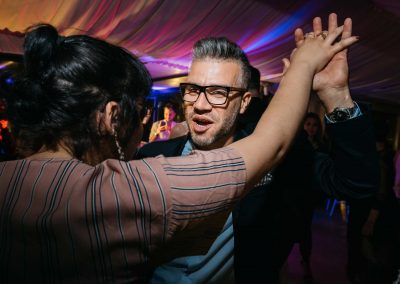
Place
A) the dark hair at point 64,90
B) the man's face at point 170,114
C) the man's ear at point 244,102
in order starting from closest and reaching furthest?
the dark hair at point 64,90 → the man's ear at point 244,102 → the man's face at point 170,114

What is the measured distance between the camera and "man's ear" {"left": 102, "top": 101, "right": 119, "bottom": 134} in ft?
3.00

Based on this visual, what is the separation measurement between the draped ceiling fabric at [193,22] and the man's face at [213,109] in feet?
9.32

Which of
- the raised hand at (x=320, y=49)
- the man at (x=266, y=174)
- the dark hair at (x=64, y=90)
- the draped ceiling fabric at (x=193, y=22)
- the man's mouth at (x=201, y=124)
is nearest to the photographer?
the dark hair at (x=64, y=90)

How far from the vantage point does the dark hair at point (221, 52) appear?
1.92m

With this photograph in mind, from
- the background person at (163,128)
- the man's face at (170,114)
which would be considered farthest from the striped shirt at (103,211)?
the man's face at (170,114)

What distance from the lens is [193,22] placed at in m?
4.96

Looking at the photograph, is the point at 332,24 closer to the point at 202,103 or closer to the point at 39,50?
the point at 202,103

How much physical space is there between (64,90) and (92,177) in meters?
0.26

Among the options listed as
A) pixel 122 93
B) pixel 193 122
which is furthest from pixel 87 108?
pixel 193 122

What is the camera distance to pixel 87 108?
2.90 feet

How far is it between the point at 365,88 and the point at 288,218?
961cm

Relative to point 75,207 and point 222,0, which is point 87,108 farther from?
point 222,0

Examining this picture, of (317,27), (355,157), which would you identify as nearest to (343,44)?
(317,27)

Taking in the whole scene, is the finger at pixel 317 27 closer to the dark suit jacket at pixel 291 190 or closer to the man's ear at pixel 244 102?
the dark suit jacket at pixel 291 190
